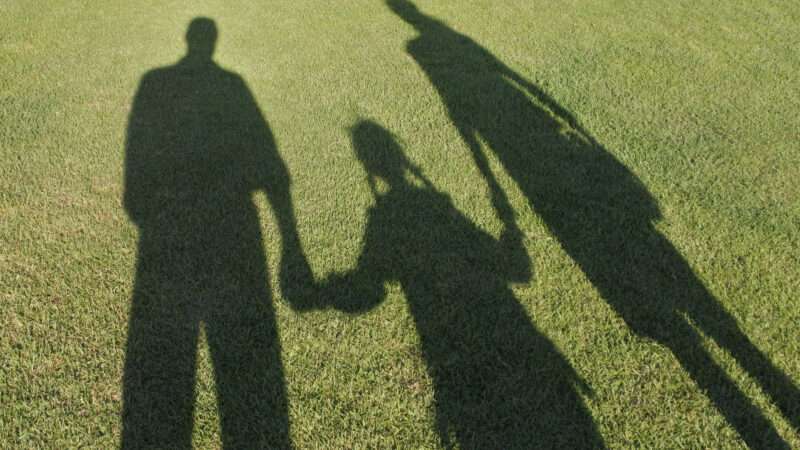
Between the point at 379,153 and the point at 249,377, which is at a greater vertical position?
the point at 379,153

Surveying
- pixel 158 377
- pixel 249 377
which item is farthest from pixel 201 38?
pixel 249 377

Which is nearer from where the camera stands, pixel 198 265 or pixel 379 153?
pixel 198 265

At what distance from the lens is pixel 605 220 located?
4.15 metres

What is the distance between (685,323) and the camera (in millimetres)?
3416

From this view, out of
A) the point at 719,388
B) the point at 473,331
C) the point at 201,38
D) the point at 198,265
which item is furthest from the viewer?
the point at 201,38

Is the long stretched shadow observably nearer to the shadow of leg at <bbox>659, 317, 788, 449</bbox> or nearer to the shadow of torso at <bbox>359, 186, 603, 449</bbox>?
the shadow of torso at <bbox>359, 186, 603, 449</bbox>

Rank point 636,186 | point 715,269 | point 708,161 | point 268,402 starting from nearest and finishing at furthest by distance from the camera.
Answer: point 268,402 < point 715,269 < point 636,186 < point 708,161

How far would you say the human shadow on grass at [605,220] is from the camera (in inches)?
123

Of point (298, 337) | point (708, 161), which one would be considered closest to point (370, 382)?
point (298, 337)

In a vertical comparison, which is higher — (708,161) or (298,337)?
(708,161)

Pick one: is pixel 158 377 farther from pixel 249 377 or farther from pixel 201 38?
pixel 201 38

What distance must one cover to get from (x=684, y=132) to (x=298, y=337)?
398 cm

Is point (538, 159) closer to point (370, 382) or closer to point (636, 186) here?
point (636, 186)

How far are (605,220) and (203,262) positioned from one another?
2.90m
